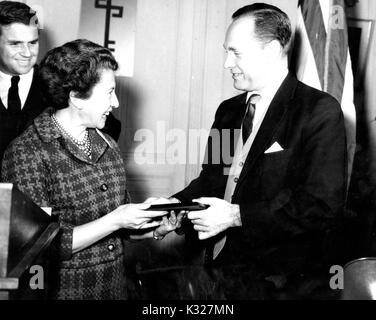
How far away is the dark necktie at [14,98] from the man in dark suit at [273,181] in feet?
3.86

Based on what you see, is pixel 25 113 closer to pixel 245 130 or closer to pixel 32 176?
pixel 32 176

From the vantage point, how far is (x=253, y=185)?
225 cm

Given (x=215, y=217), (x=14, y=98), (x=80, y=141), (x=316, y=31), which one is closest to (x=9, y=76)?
(x=14, y=98)

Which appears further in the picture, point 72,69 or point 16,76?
point 16,76

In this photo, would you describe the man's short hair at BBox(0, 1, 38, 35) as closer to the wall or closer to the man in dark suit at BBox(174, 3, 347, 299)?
the wall

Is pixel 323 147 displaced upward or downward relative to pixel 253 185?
upward

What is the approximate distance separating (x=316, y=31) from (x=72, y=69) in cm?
168

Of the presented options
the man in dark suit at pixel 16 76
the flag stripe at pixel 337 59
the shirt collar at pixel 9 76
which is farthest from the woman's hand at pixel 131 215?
the flag stripe at pixel 337 59

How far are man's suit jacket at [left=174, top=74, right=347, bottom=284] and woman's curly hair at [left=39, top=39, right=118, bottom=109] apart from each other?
0.76 meters

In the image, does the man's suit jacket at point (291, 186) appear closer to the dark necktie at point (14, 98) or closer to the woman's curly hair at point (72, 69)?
the woman's curly hair at point (72, 69)

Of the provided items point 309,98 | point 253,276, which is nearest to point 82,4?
point 309,98

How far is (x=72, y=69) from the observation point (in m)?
1.98
